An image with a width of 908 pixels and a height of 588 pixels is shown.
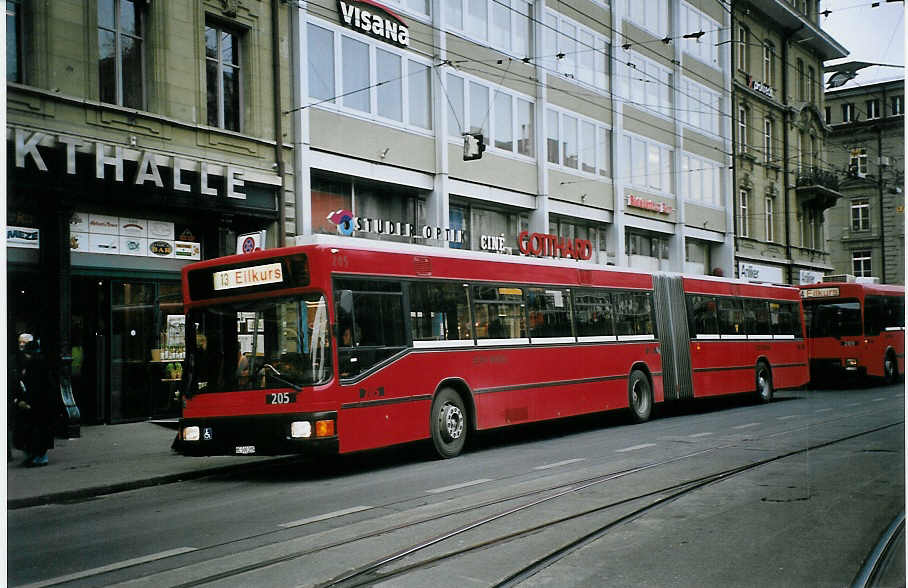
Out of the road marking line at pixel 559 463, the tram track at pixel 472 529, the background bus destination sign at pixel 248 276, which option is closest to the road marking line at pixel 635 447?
the road marking line at pixel 559 463

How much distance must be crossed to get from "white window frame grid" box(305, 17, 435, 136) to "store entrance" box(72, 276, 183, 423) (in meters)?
5.41

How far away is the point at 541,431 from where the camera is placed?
16484mm

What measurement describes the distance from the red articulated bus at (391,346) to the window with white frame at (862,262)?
4692 millimetres

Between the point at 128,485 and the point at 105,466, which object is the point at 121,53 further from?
the point at 128,485

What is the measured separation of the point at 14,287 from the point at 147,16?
5.55 metres

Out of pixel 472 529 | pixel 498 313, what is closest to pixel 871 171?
pixel 472 529

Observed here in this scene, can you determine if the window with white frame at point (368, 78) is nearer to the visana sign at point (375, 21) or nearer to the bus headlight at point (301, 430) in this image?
the visana sign at point (375, 21)

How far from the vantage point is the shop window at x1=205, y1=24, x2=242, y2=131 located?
17.7 m

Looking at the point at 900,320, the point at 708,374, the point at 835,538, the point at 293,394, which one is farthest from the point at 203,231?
the point at 835,538

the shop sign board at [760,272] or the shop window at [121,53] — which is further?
the shop sign board at [760,272]

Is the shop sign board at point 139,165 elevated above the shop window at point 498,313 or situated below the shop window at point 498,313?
above

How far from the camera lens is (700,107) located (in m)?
27.5

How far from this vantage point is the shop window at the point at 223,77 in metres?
17.7

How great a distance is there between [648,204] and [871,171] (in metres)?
19.3
